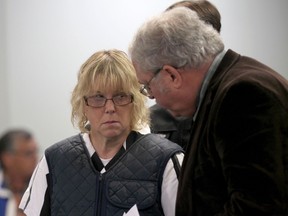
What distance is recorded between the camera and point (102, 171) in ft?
3.43

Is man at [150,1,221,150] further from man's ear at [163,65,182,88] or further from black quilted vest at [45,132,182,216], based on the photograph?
man's ear at [163,65,182,88]

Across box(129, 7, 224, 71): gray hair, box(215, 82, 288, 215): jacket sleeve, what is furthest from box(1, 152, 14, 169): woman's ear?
box(129, 7, 224, 71): gray hair

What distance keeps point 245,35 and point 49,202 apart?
72.2 inches

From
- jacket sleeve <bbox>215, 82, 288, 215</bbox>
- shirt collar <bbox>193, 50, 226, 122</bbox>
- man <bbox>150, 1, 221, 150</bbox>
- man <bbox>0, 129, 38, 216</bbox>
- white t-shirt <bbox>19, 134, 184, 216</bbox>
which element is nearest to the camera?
man <bbox>0, 129, 38, 216</bbox>

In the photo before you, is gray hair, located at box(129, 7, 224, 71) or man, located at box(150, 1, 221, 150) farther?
man, located at box(150, 1, 221, 150)

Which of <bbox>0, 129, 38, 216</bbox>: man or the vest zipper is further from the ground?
<bbox>0, 129, 38, 216</bbox>: man

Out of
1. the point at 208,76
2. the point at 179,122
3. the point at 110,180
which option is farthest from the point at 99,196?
the point at 179,122

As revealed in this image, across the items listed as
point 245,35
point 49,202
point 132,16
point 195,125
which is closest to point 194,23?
point 195,125

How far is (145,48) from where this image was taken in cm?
82

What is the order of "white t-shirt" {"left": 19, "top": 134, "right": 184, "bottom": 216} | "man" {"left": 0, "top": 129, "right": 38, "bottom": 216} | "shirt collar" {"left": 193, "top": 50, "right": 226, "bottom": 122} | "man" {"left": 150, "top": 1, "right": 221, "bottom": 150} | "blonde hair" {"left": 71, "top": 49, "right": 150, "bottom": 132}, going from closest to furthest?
"man" {"left": 0, "top": 129, "right": 38, "bottom": 216} < "shirt collar" {"left": 193, "top": 50, "right": 226, "bottom": 122} < "white t-shirt" {"left": 19, "top": 134, "right": 184, "bottom": 216} < "blonde hair" {"left": 71, "top": 49, "right": 150, "bottom": 132} < "man" {"left": 150, "top": 1, "right": 221, "bottom": 150}

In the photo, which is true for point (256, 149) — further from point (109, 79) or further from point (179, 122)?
point (179, 122)

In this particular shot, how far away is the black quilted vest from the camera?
982 mm

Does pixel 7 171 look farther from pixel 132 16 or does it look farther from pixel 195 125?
pixel 132 16

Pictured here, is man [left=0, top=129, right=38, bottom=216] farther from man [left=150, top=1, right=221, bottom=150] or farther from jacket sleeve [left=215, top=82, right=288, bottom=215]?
man [left=150, top=1, right=221, bottom=150]
